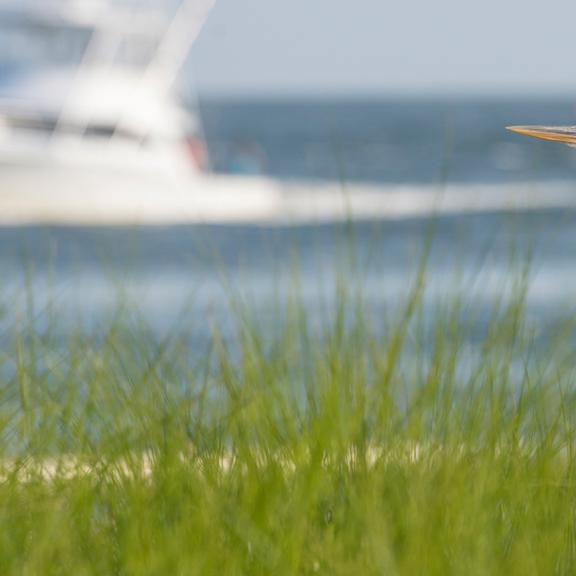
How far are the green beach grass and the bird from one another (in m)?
0.37

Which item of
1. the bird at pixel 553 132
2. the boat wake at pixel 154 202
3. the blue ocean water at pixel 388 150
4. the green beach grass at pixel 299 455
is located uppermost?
the bird at pixel 553 132

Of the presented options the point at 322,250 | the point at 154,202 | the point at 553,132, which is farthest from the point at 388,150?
the point at 553,132

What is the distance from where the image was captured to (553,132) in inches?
108

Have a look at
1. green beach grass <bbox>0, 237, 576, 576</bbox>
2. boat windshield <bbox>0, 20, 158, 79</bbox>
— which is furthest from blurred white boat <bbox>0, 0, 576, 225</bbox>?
green beach grass <bbox>0, 237, 576, 576</bbox>

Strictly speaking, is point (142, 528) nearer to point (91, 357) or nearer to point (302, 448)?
point (302, 448)

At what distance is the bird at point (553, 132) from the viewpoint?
8.86 feet

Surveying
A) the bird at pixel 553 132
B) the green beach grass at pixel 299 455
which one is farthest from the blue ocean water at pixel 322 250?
the bird at pixel 553 132

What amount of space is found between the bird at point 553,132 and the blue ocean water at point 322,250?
275 millimetres

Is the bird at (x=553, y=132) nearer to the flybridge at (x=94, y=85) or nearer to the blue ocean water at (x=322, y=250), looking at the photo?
the blue ocean water at (x=322, y=250)

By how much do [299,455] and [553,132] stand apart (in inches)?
29.9

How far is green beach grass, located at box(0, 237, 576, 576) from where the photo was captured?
7.84 feet

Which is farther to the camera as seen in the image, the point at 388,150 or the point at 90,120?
the point at 388,150

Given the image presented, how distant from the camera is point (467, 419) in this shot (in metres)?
2.96

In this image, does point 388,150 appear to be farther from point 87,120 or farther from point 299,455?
point 299,455
